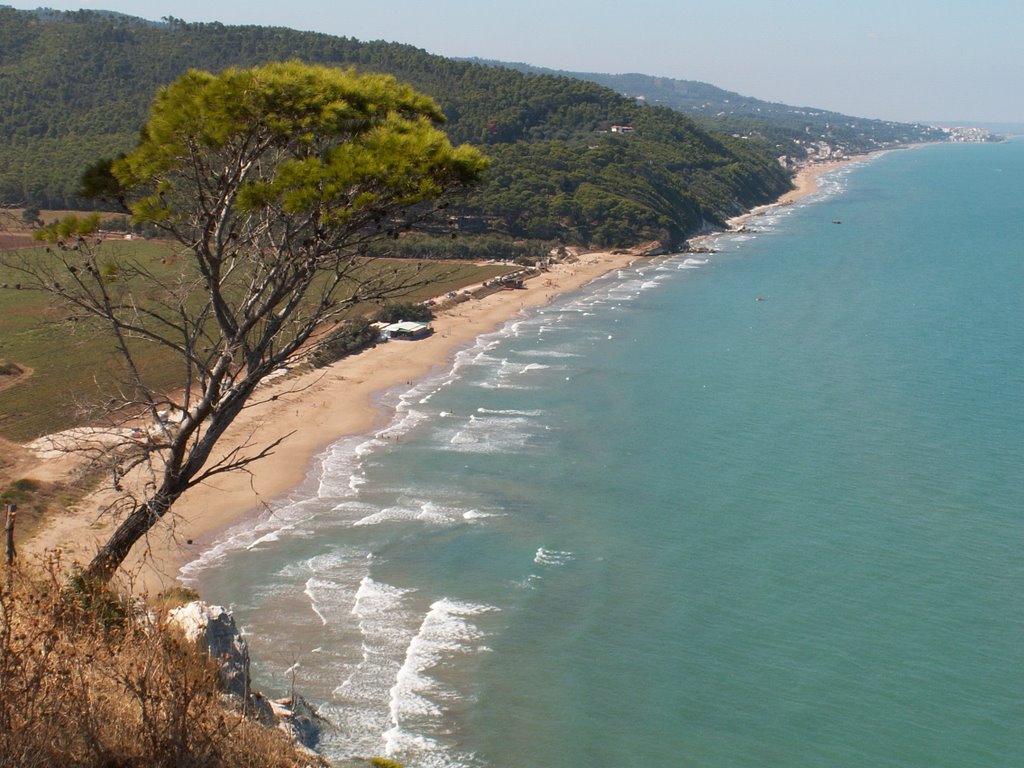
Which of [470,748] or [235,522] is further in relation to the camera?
[235,522]

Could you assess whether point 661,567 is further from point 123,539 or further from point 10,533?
Result: point 10,533

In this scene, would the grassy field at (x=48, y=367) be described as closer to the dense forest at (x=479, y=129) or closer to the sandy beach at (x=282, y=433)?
the sandy beach at (x=282, y=433)

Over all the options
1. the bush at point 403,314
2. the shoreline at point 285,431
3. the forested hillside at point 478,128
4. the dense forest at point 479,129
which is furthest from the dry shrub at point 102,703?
the dense forest at point 479,129

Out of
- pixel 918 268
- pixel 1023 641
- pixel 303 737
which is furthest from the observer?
pixel 918 268

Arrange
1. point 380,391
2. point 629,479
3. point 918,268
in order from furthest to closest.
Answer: point 918,268 → point 380,391 → point 629,479

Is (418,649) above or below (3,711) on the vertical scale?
below

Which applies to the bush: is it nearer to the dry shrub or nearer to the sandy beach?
the sandy beach

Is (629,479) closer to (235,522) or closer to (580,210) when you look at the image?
(235,522)

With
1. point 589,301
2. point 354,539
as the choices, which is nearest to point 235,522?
point 354,539

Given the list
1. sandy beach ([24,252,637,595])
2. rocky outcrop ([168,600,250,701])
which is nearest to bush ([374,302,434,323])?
sandy beach ([24,252,637,595])
